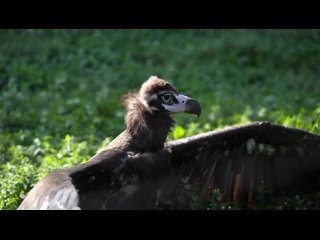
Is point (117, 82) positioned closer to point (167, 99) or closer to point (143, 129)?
point (167, 99)

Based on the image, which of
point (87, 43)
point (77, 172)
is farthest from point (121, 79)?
point (77, 172)

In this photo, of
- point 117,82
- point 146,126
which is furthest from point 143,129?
point 117,82

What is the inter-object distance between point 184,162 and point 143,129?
2.03 feet

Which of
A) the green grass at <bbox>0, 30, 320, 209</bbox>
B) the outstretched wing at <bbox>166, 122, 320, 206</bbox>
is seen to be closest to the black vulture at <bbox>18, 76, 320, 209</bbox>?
the outstretched wing at <bbox>166, 122, 320, 206</bbox>

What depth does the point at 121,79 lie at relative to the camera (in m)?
12.2

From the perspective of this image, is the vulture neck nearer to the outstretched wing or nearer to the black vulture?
the black vulture

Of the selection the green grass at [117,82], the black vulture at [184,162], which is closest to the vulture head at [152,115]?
the black vulture at [184,162]

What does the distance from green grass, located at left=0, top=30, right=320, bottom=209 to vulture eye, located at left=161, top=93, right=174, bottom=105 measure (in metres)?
1.50

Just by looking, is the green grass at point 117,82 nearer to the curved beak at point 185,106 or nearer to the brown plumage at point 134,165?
the brown plumage at point 134,165

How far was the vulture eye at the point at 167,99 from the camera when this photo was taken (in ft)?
22.8

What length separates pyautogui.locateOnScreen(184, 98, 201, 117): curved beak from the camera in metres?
6.82

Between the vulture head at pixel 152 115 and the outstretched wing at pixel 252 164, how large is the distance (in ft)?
0.89

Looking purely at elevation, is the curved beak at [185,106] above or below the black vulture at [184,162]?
above
